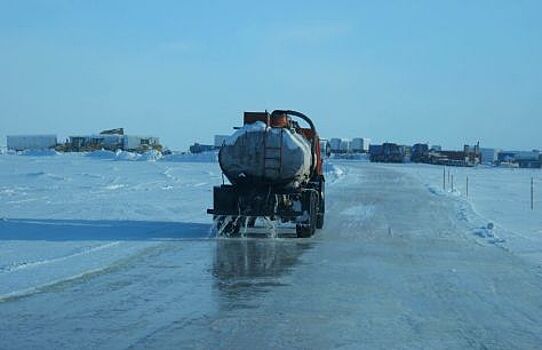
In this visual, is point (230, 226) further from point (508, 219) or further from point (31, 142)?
point (31, 142)

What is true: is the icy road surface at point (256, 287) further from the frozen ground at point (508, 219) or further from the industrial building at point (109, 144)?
the industrial building at point (109, 144)

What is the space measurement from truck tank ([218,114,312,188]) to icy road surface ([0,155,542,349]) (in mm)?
1583

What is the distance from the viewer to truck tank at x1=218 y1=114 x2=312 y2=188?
63.5ft

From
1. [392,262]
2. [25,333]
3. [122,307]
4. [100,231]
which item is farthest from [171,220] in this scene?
[25,333]

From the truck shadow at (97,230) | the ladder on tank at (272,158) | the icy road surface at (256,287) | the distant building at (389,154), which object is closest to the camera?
the icy road surface at (256,287)

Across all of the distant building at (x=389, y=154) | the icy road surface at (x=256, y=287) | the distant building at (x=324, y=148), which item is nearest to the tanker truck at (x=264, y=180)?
the icy road surface at (x=256, y=287)

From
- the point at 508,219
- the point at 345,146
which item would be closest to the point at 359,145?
the point at 345,146

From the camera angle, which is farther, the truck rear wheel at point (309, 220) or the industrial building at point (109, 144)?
the industrial building at point (109, 144)

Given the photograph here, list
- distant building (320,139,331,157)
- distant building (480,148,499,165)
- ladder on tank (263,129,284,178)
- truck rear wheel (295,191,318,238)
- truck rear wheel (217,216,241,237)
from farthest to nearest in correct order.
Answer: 1. distant building (480,148,499,165)
2. distant building (320,139,331,157)
3. truck rear wheel (217,216,241,237)
4. truck rear wheel (295,191,318,238)
5. ladder on tank (263,129,284,178)

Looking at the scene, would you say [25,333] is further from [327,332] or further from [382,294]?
[382,294]

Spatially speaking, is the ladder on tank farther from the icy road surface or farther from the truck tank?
the icy road surface

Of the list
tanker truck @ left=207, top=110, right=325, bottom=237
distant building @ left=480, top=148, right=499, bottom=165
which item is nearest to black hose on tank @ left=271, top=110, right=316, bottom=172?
tanker truck @ left=207, top=110, right=325, bottom=237

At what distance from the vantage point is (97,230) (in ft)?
65.0

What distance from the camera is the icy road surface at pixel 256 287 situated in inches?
347
